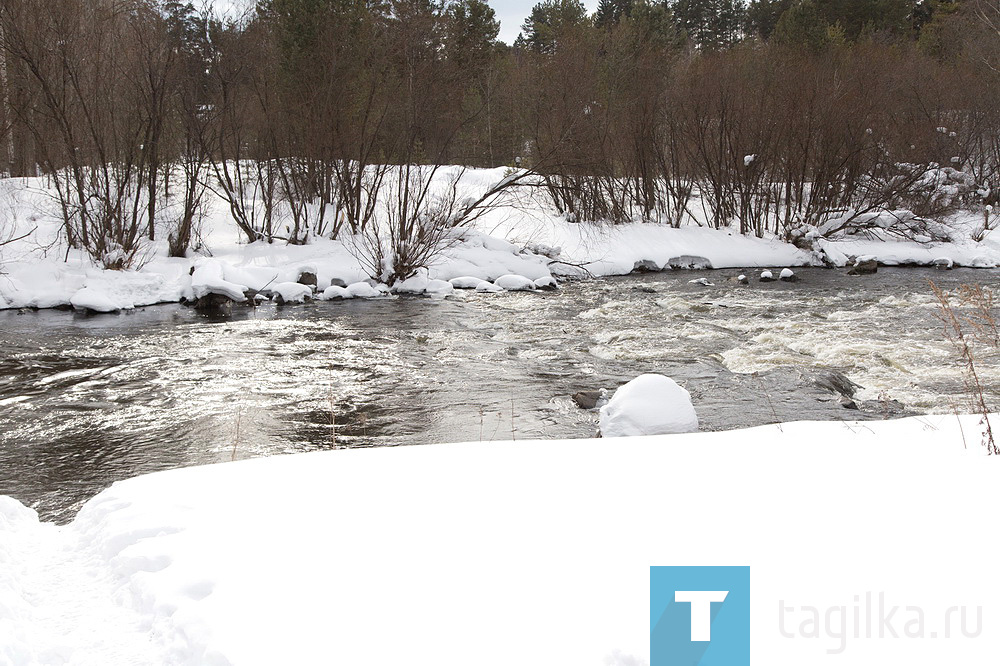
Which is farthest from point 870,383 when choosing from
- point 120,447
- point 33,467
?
point 33,467

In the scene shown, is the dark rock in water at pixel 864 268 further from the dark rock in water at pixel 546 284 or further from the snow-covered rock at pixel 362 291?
the snow-covered rock at pixel 362 291

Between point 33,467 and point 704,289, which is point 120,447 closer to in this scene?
point 33,467

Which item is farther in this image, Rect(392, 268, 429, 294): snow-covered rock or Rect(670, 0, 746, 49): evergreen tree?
Rect(670, 0, 746, 49): evergreen tree

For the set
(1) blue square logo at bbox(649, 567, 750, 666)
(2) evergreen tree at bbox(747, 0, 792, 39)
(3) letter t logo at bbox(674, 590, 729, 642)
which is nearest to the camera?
(1) blue square logo at bbox(649, 567, 750, 666)

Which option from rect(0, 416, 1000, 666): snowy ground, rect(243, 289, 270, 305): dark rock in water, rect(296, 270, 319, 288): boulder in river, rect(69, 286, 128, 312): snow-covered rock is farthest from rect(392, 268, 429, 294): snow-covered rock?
rect(0, 416, 1000, 666): snowy ground

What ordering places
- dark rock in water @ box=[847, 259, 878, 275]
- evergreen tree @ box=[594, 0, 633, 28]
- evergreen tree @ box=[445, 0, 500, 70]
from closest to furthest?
1. dark rock in water @ box=[847, 259, 878, 275]
2. evergreen tree @ box=[445, 0, 500, 70]
3. evergreen tree @ box=[594, 0, 633, 28]

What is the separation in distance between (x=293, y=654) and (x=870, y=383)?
8.44m

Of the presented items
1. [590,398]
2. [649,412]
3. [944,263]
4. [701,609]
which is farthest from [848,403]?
[944,263]

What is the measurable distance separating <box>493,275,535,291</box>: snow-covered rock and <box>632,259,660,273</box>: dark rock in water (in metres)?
3.95

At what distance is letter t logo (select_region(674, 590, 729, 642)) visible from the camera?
106 inches

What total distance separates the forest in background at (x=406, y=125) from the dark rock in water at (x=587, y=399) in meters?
9.74

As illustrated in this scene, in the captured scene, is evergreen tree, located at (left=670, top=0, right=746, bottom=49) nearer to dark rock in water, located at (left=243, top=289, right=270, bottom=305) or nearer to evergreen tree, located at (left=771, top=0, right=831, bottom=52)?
evergreen tree, located at (left=771, top=0, right=831, bottom=52)

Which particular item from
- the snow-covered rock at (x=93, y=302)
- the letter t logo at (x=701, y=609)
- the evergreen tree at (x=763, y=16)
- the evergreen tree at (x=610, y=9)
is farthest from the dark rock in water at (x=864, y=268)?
the evergreen tree at (x=610, y=9)

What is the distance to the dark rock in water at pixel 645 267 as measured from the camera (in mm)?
21562
